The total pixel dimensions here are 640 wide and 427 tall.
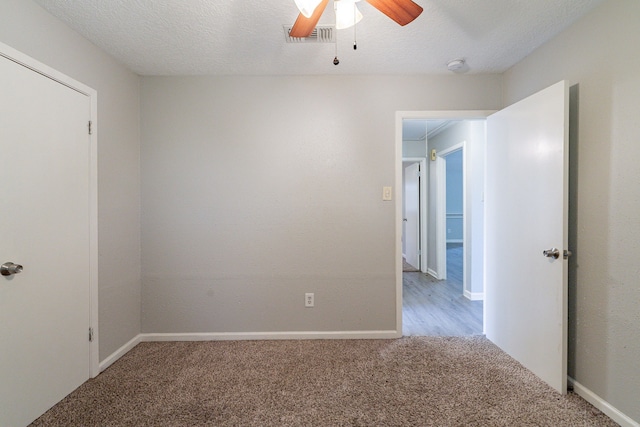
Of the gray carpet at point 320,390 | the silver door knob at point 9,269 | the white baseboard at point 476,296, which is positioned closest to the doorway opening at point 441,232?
the white baseboard at point 476,296

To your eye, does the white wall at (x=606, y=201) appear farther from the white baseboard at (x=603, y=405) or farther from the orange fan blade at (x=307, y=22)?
the orange fan blade at (x=307, y=22)

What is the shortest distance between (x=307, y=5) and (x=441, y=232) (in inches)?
159

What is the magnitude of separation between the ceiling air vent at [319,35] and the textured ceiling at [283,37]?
0.04 m

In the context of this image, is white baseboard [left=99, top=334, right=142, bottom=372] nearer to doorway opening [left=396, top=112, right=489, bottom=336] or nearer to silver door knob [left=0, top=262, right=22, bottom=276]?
silver door knob [left=0, top=262, right=22, bottom=276]

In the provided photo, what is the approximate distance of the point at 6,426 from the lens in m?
1.39

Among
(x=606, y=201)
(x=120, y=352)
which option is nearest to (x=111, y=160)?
(x=120, y=352)

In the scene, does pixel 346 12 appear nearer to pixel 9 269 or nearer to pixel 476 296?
pixel 9 269

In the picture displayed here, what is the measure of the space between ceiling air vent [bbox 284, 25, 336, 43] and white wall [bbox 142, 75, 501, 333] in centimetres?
53

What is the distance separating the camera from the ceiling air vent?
Answer: 1765mm

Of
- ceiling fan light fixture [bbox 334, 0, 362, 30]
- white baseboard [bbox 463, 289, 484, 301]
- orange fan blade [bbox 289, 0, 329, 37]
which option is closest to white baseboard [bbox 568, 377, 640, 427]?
white baseboard [bbox 463, 289, 484, 301]

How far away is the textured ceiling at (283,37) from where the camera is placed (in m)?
1.60

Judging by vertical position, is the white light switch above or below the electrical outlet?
above

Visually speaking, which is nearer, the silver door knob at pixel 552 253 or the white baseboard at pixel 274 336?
the silver door knob at pixel 552 253

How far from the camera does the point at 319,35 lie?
5.95ft
